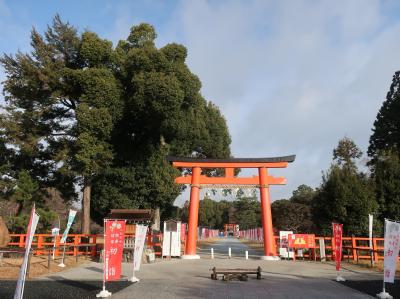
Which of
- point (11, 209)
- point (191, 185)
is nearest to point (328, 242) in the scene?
point (191, 185)

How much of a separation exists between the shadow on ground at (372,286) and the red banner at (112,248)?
A: 19.0 feet

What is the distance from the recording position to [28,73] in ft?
72.9

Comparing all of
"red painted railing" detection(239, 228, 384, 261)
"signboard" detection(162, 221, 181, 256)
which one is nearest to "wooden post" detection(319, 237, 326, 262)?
"red painted railing" detection(239, 228, 384, 261)

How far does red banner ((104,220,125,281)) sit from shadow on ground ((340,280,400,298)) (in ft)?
19.0

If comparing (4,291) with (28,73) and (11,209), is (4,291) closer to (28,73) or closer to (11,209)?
(28,73)

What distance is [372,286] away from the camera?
10398mm

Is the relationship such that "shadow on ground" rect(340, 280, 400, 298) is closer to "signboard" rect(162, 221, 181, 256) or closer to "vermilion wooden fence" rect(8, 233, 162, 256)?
"vermilion wooden fence" rect(8, 233, 162, 256)

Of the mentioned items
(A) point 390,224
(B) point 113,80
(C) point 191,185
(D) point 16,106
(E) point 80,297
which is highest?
(B) point 113,80

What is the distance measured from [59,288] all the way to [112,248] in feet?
5.11

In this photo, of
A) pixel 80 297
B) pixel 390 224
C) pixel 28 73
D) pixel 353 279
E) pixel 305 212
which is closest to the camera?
pixel 80 297

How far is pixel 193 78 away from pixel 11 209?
23708 mm

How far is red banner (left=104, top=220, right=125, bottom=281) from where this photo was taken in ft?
30.9

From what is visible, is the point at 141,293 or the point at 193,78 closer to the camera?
the point at 141,293

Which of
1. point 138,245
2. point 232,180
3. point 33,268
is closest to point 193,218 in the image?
point 232,180
